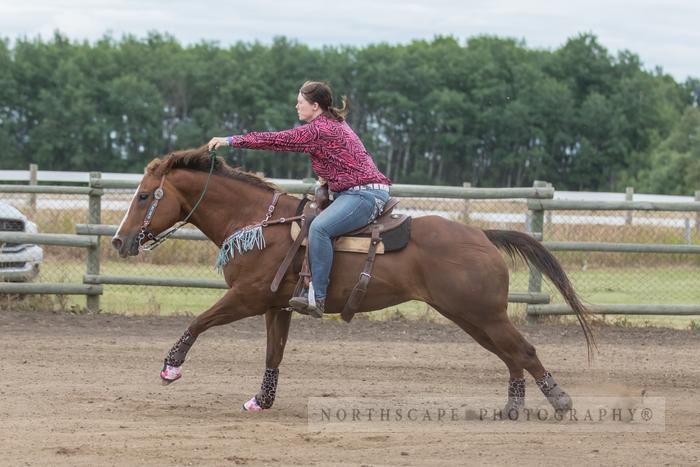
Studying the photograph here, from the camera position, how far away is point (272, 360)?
27.7ft

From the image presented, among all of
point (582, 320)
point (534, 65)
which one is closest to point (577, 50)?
point (534, 65)

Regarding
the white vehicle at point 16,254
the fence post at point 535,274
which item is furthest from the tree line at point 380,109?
the fence post at point 535,274

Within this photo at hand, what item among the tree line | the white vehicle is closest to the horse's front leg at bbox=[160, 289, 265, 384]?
the white vehicle

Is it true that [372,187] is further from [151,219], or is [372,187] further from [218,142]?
[151,219]

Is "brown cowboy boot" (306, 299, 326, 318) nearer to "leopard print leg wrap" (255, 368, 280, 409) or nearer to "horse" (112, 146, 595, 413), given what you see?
"horse" (112, 146, 595, 413)

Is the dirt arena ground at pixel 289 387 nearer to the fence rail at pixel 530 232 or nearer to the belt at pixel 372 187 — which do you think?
the fence rail at pixel 530 232

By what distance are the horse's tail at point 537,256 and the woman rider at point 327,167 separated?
40.6 inches

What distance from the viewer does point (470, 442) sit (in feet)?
23.7

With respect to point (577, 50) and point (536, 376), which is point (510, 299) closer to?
point (536, 376)

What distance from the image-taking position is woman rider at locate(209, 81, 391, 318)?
8011 mm

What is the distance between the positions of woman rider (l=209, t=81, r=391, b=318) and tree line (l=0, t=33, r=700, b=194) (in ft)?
125

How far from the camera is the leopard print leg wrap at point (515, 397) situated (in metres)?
8.28

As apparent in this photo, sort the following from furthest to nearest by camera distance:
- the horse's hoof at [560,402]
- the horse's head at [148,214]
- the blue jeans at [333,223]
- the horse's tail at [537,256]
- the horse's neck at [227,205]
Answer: the horse's tail at [537,256], the horse's neck at [227,205], the horse's head at [148,214], the horse's hoof at [560,402], the blue jeans at [333,223]

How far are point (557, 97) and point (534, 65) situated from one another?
3.54 m
